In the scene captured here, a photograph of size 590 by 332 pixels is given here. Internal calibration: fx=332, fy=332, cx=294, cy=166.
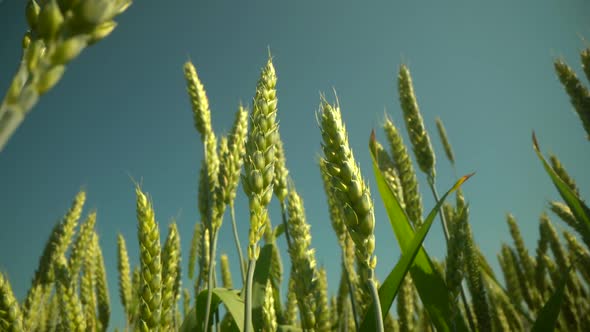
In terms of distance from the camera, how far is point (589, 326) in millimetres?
2844

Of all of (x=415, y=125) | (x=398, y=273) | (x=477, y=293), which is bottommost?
(x=477, y=293)

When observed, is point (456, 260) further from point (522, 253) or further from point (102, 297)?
point (102, 297)

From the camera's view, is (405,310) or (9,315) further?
(405,310)

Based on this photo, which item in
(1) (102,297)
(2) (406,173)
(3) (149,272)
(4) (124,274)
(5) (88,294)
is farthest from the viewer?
(4) (124,274)

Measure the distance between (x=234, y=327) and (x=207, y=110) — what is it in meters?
1.98

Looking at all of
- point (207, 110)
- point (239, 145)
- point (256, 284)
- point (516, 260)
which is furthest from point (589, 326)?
point (207, 110)

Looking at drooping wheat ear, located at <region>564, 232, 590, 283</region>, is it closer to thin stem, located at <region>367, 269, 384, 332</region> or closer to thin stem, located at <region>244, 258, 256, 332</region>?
thin stem, located at <region>367, 269, 384, 332</region>

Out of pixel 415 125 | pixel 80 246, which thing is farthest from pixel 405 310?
pixel 80 246

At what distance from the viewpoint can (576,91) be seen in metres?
2.55

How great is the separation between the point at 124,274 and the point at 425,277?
3652mm

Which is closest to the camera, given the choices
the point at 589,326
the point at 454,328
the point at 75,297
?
the point at 454,328

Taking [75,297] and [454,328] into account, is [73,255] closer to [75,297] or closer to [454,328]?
[75,297]

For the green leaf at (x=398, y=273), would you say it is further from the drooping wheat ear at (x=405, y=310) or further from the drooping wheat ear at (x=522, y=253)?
the drooping wheat ear at (x=522, y=253)

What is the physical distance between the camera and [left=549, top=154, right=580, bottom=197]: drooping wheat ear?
3564mm
